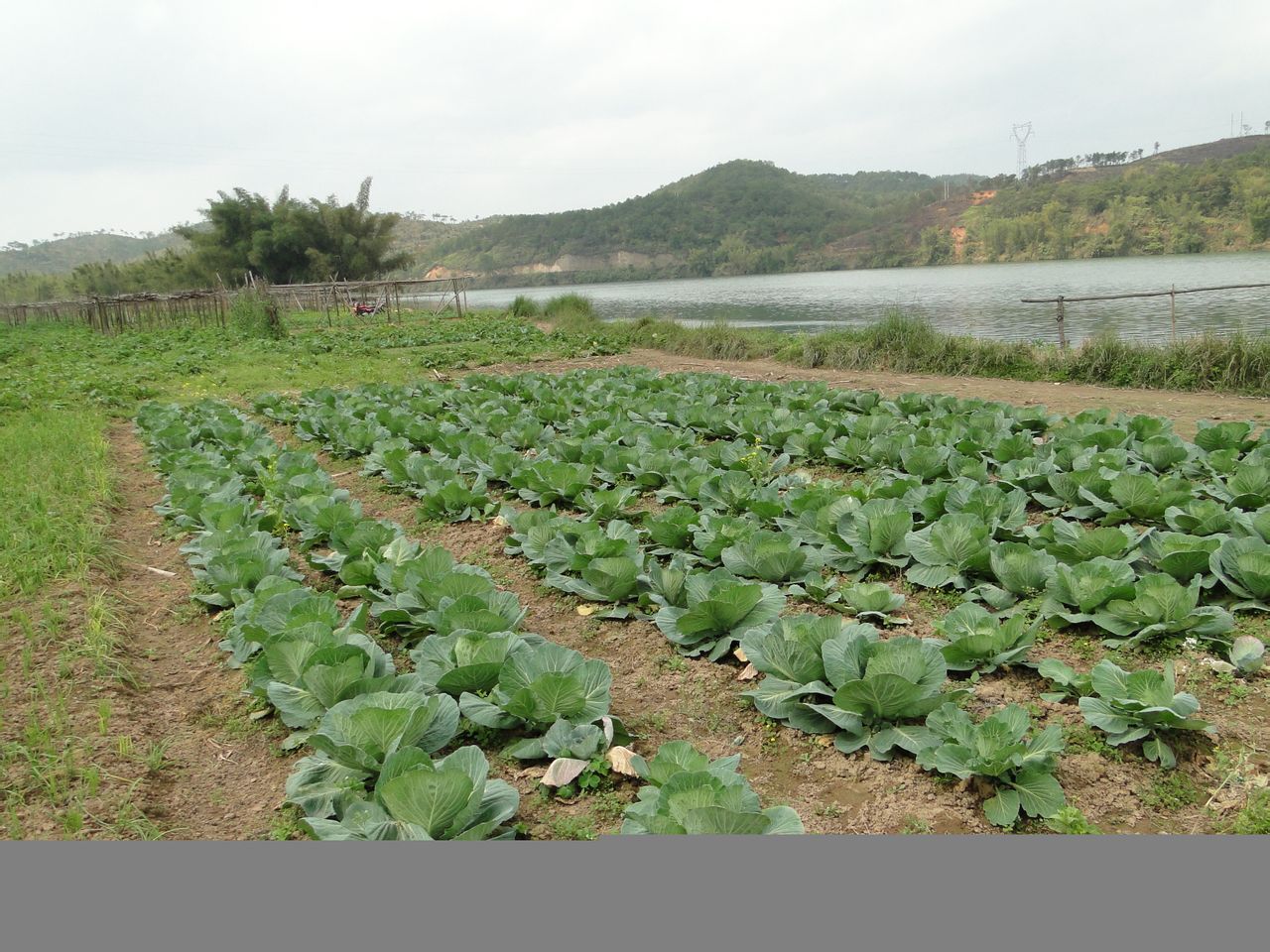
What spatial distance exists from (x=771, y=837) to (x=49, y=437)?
357 inches

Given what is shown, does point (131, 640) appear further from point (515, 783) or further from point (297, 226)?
point (297, 226)

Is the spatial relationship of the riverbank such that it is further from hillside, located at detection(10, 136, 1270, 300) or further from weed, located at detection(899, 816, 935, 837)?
hillside, located at detection(10, 136, 1270, 300)

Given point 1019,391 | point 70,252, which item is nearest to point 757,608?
point 1019,391

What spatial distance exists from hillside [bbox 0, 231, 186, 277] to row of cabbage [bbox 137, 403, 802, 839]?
488 feet

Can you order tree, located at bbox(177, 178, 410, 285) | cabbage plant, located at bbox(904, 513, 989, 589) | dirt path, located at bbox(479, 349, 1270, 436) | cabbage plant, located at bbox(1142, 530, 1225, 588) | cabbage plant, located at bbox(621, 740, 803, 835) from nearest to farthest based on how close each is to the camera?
cabbage plant, located at bbox(621, 740, 803, 835), cabbage plant, located at bbox(1142, 530, 1225, 588), cabbage plant, located at bbox(904, 513, 989, 589), dirt path, located at bbox(479, 349, 1270, 436), tree, located at bbox(177, 178, 410, 285)

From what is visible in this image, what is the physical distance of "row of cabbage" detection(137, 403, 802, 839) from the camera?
2.00m

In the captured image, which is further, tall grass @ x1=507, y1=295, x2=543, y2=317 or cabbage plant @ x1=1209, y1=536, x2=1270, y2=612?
tall grass @ x1=507, y1=295, x2=543, y2=317

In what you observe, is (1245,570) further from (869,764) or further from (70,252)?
(70,252)

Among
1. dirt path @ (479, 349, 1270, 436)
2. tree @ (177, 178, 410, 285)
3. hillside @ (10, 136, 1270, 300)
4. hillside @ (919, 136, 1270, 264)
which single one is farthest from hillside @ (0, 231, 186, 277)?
dirt path @ (479, 349, 1270, 436)

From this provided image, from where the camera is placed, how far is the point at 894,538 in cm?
412

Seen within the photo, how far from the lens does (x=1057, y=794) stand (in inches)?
88.5

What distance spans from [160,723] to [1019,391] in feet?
36.4

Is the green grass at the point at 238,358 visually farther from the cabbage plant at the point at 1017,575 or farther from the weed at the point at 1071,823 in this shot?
the weed at the point at 1071,823

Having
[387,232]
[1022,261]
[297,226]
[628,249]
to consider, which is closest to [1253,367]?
[297,226]
